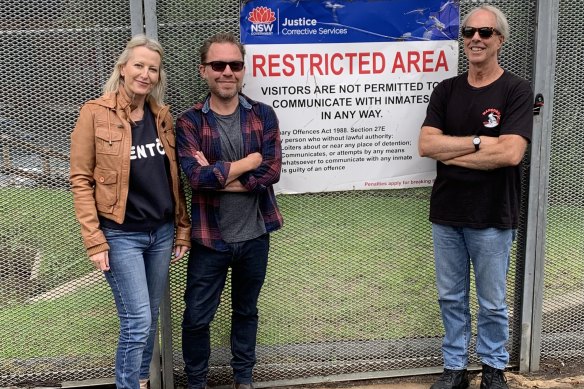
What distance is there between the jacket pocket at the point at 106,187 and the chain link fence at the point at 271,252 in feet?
2.21

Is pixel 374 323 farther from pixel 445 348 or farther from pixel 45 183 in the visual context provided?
pixel 45 183

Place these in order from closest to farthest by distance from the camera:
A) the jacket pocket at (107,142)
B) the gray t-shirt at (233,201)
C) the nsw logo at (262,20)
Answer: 1. the jacket pocket at (107,142)
2. the gray t-shirt at (233,201)
3. the nsw logo at (262,20)

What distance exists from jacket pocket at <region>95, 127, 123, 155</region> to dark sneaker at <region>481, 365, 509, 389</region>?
2.51m

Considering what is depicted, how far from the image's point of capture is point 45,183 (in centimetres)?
342

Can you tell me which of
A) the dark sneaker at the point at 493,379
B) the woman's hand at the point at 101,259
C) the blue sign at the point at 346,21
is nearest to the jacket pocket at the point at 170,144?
the woman's hand at the point at 101,259

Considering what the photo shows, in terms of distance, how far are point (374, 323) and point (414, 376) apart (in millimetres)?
462

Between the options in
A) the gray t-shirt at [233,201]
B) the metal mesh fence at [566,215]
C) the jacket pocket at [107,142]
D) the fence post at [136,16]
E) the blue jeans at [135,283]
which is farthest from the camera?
the metal mesh fence at [566,215]

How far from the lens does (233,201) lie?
3170 millimetres

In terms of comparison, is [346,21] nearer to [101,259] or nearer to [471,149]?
[471,149]

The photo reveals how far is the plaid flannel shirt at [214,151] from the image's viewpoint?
307 centimetres

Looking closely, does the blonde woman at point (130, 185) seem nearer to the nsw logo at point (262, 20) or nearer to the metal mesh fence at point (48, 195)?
the metal mesh fence at point (48, 195)

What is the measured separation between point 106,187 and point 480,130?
1.97 m

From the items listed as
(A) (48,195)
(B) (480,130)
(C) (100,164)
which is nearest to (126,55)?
(C) (100,164)

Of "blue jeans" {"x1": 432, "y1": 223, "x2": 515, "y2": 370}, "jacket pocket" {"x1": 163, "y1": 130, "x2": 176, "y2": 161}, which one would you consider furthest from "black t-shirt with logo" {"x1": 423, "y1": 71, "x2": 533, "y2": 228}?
"jacket pocket" {"x1": 163, "y1": 130, "x2": 176, "y2": 161}
